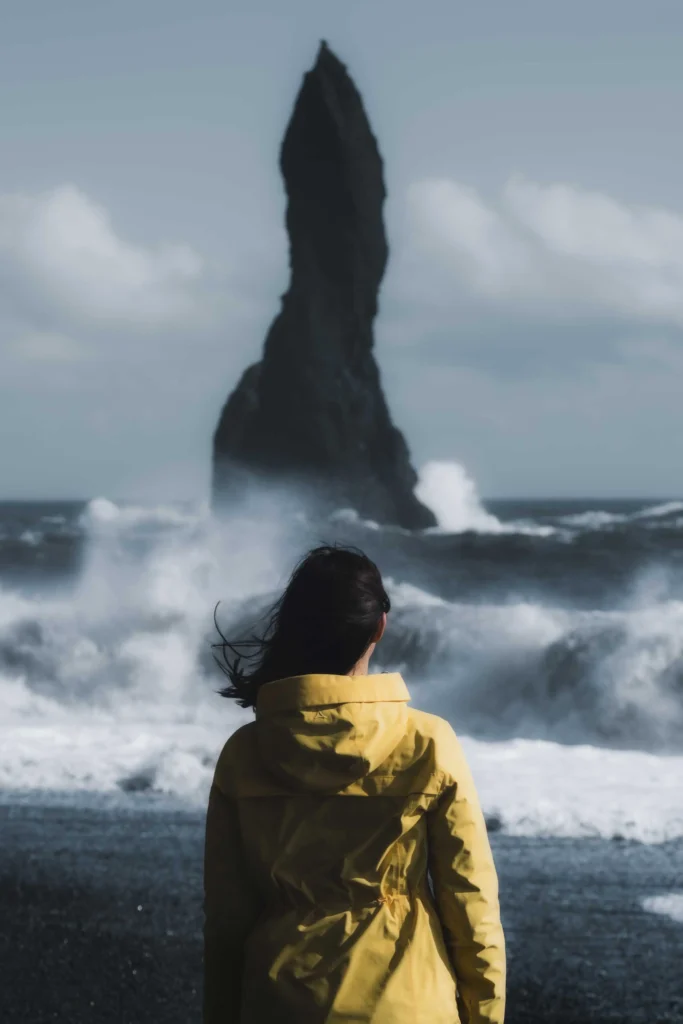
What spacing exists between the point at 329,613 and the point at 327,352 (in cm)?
2058

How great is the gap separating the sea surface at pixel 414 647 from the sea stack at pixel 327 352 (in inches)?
66.1

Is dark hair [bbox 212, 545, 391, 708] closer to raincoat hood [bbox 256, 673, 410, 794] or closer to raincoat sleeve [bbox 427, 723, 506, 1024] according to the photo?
raincoat hood [bbox 256, 673, 410, 794]

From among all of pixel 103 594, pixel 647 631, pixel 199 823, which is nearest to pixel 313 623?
pixel 199 823

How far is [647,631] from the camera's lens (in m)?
9.73

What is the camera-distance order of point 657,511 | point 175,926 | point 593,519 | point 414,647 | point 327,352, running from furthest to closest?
1. point 327,352
2. point 593,519
3. point 657,511
4. point 414,647
5. point 175,926

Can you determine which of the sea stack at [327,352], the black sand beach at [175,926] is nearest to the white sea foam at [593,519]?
the sea stack at [327,352]

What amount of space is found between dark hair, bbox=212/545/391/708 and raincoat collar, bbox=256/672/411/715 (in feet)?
0.16

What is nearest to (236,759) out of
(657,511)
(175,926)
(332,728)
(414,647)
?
(332,728)

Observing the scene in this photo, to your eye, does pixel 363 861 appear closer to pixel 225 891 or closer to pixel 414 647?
pixel 225 891

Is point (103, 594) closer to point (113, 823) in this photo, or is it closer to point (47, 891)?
point (113, 823)

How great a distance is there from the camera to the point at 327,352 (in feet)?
71.6

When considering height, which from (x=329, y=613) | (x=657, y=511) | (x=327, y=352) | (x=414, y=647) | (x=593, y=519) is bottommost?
(x=414, y=647)

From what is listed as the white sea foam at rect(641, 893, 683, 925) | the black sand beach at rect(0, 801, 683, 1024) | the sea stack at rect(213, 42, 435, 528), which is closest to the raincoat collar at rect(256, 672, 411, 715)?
the black sand beach at rect(0, 801, 683, 1024)

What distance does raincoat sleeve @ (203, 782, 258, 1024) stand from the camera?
1510mm
